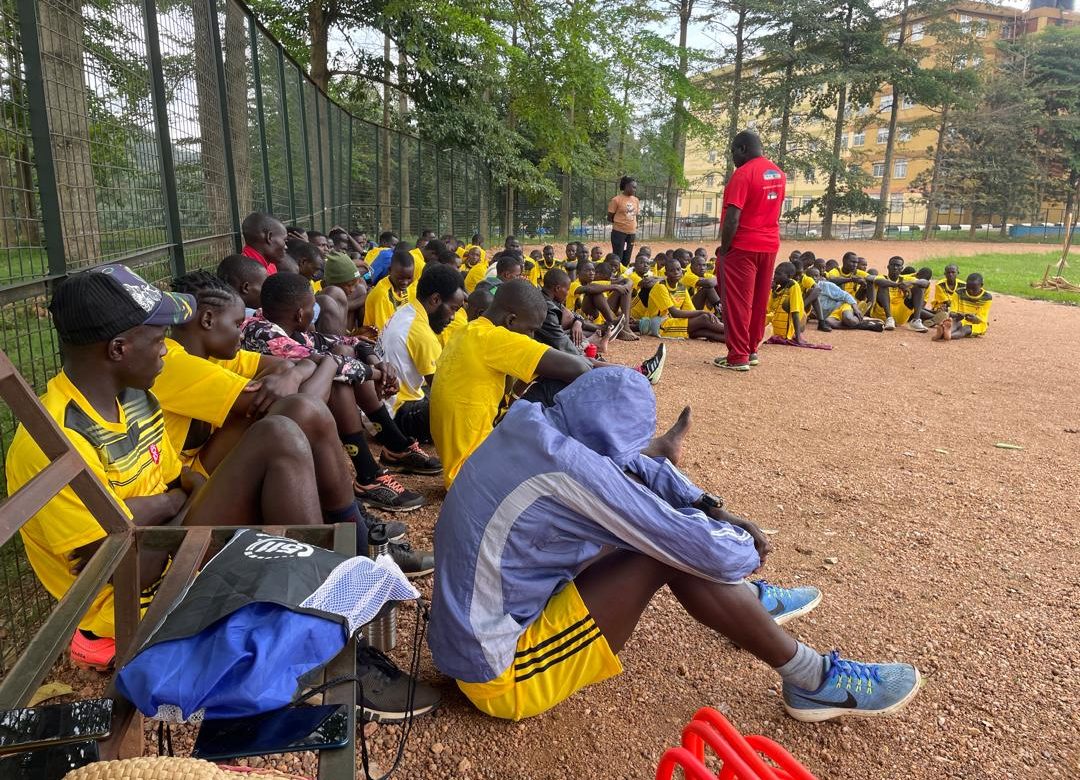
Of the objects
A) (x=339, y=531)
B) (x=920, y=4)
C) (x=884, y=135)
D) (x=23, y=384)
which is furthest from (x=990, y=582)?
(x=884, y=135)

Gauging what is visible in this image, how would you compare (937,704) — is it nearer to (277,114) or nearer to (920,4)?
(277,114)

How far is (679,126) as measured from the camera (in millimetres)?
27719

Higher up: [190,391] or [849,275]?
[190,391]

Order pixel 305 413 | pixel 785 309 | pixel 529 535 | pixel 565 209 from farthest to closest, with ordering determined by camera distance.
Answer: pixel 565 209, pixel 785 309, pixel 305 413, pixel 529 535

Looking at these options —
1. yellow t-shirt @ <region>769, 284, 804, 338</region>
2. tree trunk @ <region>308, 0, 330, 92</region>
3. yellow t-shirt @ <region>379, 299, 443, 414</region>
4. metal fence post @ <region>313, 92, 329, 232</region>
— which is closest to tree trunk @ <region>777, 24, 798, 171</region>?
tree trunk @ <region>308, 0, 330, 92</region>

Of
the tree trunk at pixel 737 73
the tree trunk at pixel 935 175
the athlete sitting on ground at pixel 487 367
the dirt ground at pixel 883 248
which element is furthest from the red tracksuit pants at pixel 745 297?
the tree trunk at pixel 935 175

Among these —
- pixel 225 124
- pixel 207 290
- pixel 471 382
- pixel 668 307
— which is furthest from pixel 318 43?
pixel 207 290

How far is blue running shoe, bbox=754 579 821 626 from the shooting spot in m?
2.56

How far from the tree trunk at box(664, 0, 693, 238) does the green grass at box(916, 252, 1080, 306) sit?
34.3 ft

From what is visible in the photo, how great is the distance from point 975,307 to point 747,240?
4782 mm

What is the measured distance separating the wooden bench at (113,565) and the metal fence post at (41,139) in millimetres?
981

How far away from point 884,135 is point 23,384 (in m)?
51.1

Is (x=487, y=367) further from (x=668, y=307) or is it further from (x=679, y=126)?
(x=679, y=126)

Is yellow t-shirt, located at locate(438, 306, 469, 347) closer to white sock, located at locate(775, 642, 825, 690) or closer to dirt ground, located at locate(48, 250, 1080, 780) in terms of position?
dirt ground, located at locate(48, 250, 1080, 780)
